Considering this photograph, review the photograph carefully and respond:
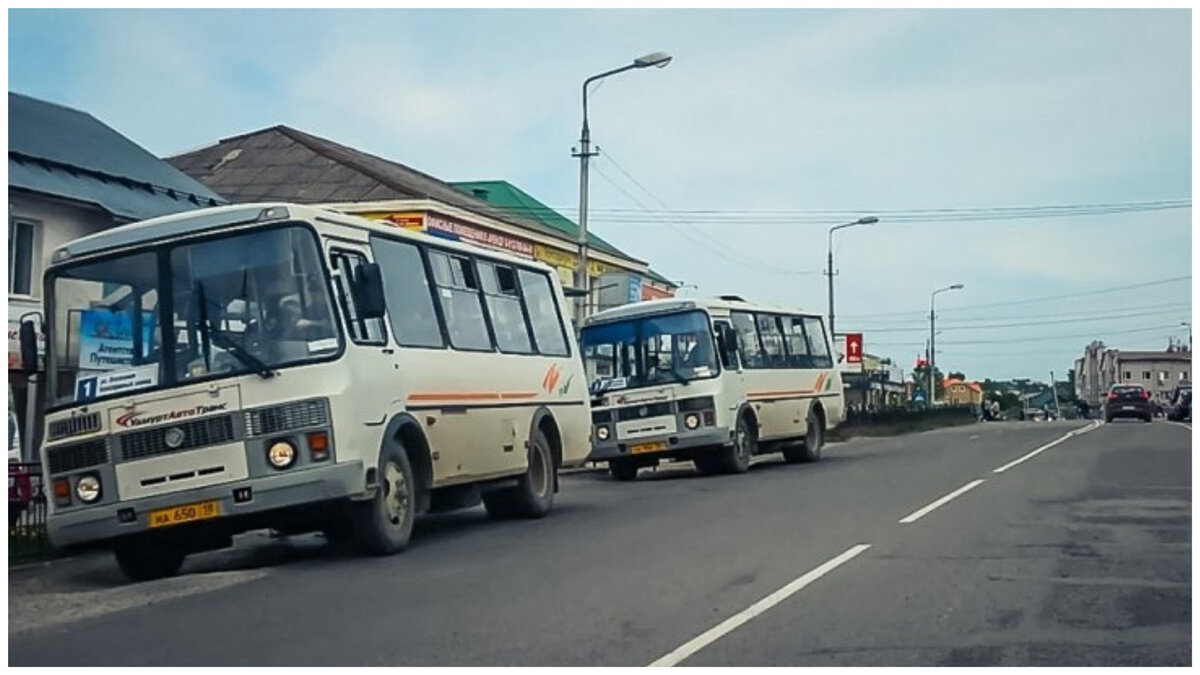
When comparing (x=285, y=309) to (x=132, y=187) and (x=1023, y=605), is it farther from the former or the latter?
(x=132, y=187)

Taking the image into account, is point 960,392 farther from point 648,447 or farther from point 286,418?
point 286,418

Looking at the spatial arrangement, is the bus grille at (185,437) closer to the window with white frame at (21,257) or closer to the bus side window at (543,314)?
the bus side window at (543,314)

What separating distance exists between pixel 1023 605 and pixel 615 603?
259 centimetres

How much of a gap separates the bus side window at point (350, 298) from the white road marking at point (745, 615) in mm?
4099

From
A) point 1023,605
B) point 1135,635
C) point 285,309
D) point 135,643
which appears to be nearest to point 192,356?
point 285,309

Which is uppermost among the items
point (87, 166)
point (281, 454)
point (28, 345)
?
point (87, 166)

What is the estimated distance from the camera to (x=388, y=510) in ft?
43.8

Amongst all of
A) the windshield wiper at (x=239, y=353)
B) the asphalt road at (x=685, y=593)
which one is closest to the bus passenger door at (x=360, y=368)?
the windshield wiper at (x=239, y=353)

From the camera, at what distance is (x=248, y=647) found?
29.0 ft

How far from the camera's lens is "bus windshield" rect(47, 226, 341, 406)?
1234cm

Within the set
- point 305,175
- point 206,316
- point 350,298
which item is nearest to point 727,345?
point 350,298

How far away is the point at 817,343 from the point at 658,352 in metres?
7.05

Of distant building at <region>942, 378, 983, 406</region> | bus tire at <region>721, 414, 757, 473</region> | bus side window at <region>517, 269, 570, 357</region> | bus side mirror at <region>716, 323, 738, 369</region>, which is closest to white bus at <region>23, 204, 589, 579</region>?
bus side window at <region>517, 269, 570, 357</region>

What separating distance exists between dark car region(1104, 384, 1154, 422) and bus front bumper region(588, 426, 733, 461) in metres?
45.2
